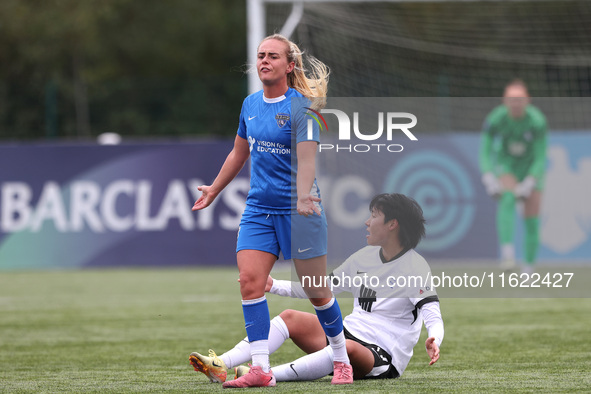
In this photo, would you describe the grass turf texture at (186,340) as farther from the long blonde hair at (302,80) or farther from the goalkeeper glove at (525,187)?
the goalkeeper glove at (525,187)

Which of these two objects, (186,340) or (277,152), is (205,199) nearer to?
(277,152)

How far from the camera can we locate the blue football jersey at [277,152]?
487cm

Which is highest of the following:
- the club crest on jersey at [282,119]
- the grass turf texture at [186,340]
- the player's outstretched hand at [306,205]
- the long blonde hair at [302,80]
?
the long blonde hair at [302,80]

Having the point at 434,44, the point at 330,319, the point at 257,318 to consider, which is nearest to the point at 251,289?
the point at 257,318

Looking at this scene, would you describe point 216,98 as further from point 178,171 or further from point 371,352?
point 371,352

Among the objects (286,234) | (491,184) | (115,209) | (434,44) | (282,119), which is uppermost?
(434,44)

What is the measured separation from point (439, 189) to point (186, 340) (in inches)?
196

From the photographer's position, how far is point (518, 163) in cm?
1173

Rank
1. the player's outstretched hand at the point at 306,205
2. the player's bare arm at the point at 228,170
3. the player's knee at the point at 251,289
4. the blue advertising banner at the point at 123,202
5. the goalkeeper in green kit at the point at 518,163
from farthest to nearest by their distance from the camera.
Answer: the blue advertising banner at the point at 123,202, the goalkeeper in green kit at the point at 518,163, the player's bare arm at the point at 228,170, the player's knee at the point at 251,289, the player's outstretched hand at the point at 306,205

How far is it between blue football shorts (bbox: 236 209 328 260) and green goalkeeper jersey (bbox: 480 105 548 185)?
Result: 22.2 feet

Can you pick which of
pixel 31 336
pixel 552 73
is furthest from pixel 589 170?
pixel 31 336

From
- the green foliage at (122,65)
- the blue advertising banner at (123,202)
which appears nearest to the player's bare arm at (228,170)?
the blue advertising banner at (123,202)

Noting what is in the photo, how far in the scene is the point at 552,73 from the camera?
630 inches

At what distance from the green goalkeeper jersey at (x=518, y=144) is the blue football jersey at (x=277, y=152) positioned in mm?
6751
